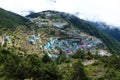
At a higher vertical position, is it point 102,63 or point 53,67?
point 53,67

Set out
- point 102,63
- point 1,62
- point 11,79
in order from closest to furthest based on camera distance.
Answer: point 11,79, point 1,62, point 102,63

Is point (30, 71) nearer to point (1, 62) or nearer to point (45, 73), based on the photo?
point (45, 73)

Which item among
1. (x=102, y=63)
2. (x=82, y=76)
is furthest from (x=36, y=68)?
(x=102, y=63)

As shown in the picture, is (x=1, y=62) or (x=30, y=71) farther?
(x=1, y=62)

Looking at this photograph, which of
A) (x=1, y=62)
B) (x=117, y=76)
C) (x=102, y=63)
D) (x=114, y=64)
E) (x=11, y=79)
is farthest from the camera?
(x=102, y=63)

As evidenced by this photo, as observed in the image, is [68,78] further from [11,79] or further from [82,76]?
[11,79]

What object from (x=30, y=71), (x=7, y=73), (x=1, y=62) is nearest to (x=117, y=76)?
(x=30, y=71)

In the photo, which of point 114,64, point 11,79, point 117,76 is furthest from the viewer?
point 114,64

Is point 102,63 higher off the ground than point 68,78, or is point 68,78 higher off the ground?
point 68,78

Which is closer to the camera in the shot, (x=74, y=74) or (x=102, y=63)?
(x=74, y=74)
